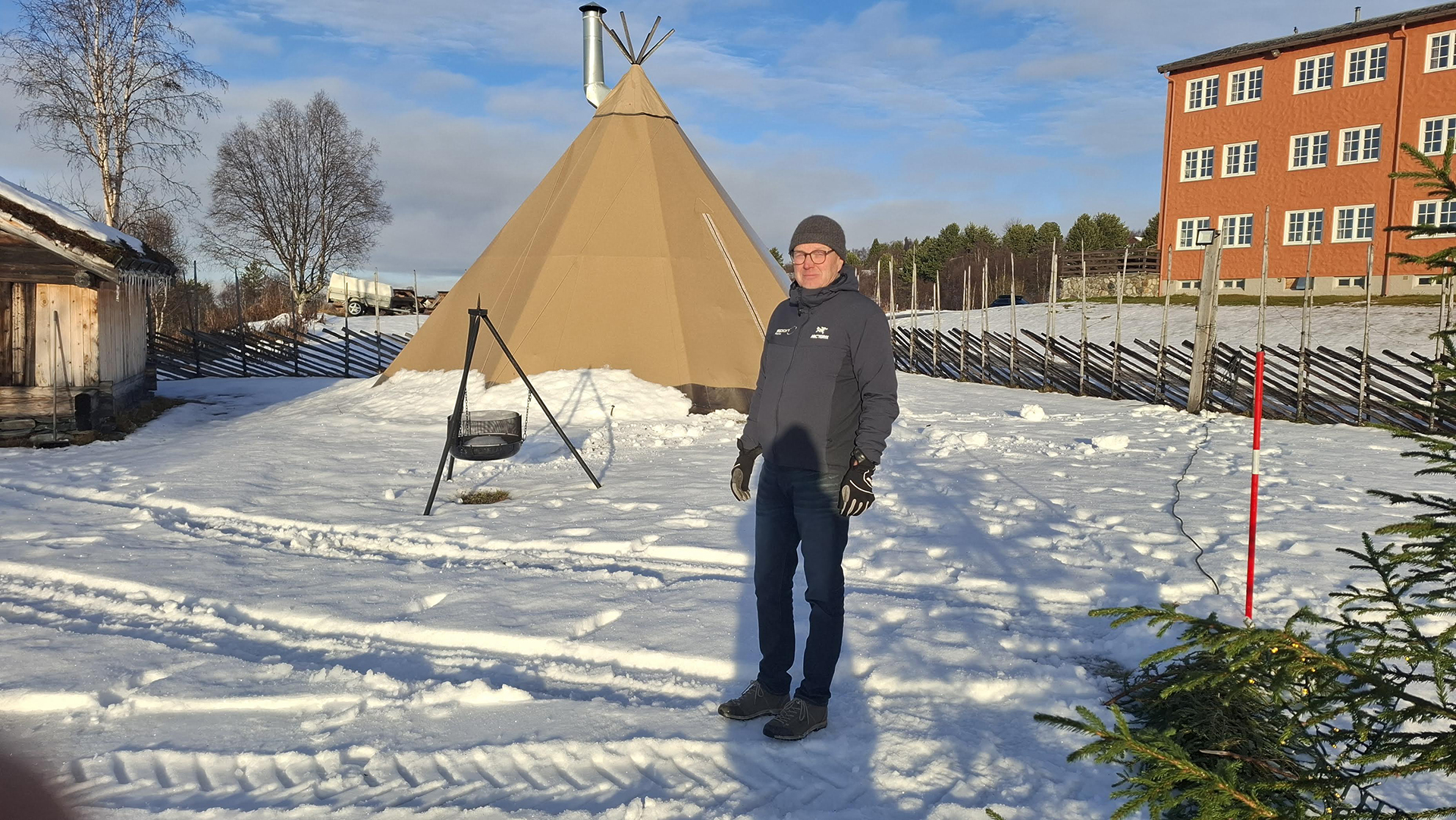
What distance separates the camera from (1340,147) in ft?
71.4

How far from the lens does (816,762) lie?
2955mm

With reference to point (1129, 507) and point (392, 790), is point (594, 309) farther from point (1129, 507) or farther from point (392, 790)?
point (392, 790)

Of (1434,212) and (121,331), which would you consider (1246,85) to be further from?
(121,331)

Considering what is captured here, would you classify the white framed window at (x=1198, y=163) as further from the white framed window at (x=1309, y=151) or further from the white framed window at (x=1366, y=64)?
the white framed window at (x=1366, y=64)

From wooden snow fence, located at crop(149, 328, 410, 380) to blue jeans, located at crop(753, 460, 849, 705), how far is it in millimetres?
16377

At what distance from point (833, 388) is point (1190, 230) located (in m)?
25.7

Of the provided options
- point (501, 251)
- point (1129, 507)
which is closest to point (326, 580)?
point (1129, 507)

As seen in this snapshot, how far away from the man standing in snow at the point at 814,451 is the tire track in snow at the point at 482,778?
0.88 ft

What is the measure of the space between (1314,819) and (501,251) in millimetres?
12227

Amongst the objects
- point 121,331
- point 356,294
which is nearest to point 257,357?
point 121,331

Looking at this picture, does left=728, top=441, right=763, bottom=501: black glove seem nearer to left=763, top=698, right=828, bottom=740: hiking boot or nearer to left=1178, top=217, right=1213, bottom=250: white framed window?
left=763, top=698, right=828, bottom=740: hiking boot

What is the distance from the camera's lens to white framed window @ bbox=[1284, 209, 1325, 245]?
2212cm

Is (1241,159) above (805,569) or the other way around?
above

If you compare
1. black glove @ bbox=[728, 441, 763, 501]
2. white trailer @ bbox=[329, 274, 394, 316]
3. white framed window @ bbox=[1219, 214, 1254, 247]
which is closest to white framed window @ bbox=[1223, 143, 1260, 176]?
white framed window @ bbox=[1219, 214, 1254, 247]
